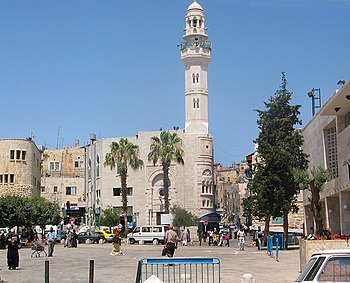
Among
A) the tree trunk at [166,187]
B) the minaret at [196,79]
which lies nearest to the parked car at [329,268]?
the tree trunk at [166,187]

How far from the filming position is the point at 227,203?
123688 millimetres

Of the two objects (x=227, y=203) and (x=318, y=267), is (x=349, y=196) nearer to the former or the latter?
(x=318, y=267)

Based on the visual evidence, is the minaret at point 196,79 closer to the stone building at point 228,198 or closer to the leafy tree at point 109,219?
the leafy tree at point 109,219

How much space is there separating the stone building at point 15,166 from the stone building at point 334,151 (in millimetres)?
33462

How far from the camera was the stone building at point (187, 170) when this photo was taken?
77.6 metres

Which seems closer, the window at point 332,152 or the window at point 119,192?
the window at point 332,152

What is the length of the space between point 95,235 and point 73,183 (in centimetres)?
4220

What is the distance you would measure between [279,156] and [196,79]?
143 feet

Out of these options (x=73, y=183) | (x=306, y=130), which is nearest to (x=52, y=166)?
(x=73, y=183)

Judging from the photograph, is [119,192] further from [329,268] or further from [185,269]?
[329,268]

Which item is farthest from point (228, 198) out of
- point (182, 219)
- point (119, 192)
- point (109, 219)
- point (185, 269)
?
point (185, 269)

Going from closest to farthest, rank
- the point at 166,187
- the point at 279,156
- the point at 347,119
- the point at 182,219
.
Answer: the point at 347,119 < the point at 279,156 < the point at 182,219 < the point at 166,187

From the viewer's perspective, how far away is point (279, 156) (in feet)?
124

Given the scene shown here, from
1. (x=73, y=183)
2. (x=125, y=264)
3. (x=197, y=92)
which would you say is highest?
(x=197, y=92)
